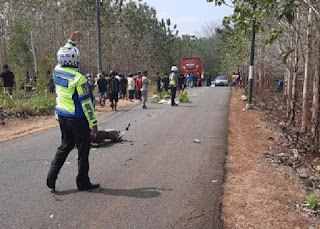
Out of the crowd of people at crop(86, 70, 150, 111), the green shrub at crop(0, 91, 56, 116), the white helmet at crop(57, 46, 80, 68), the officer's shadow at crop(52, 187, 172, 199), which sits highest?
the white helmet at crop(57, 46, 80, 68)

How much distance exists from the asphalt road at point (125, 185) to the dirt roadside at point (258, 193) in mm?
200

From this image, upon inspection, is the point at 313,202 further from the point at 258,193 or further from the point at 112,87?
the point at 112,87

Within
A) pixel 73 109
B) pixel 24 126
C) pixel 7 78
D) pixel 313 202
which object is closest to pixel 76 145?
pixel 73 109

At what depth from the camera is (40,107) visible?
1537 centimetres

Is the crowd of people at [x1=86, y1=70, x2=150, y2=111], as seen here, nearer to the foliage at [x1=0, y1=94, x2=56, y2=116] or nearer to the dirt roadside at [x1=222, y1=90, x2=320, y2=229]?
the foliage at [x1=0, y1=94, x2=56, y2=116]

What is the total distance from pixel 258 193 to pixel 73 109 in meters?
2.95

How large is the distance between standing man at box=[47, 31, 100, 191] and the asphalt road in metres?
0.40

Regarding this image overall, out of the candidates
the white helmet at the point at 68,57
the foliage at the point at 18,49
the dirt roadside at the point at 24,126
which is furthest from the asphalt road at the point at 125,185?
the foliage at the point at 18,49

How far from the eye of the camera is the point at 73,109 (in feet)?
17.3

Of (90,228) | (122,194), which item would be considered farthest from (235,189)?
(90,228)

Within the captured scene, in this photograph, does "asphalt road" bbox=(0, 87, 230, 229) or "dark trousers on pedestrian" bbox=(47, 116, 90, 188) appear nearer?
"asphalt road" bbox=(0, 87, 230, 229)

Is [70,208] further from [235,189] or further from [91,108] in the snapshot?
[235,189]

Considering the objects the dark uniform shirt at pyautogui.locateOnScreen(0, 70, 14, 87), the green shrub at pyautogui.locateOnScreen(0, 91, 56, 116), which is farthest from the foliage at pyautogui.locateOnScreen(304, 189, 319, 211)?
the dark uniform shirt at pyautogui.locateOnScreen(0, 70, 14, 87)

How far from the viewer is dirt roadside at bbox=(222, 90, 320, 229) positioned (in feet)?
15.6
